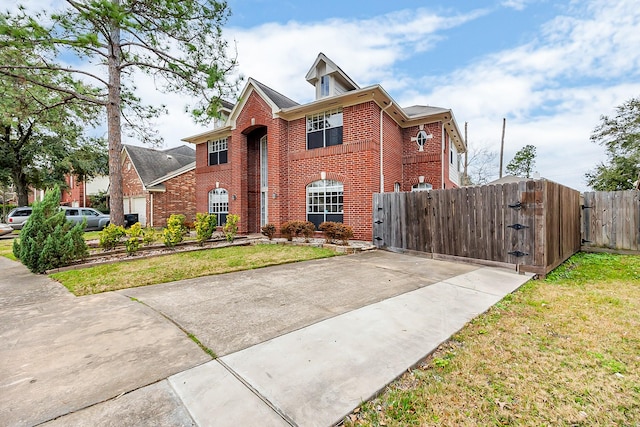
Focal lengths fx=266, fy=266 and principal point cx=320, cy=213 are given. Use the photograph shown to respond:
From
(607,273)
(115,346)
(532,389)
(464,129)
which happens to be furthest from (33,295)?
(464,129)

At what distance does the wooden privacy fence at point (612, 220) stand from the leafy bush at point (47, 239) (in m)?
15.7

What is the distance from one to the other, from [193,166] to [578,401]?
21490mm

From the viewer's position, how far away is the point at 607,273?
6176 millimetres

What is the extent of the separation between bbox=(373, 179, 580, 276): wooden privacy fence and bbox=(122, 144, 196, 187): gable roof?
16.9m

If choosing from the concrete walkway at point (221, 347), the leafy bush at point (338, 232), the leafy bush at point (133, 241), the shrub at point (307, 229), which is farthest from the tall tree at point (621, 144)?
the leafy bush at point (133, 241)

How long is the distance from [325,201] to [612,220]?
9773 mm

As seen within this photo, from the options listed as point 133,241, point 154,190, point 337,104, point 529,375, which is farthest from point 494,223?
point 154,190

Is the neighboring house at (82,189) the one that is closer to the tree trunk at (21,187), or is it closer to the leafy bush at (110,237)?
the tree trunk at (21,187)

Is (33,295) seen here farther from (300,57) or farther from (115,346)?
(300,57)

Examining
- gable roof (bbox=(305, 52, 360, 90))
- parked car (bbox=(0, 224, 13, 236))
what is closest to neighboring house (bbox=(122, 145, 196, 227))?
parked car (bbox=(0, 224, 13, 236))

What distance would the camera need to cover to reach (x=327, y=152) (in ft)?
37.6

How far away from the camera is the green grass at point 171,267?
5402mm

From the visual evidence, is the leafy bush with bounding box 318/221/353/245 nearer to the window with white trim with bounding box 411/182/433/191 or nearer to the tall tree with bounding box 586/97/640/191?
the window with white trim with bounding box 411/182/433/191

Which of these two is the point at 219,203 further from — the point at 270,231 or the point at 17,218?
the point at 17,218
